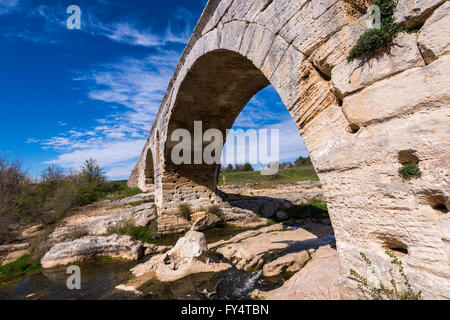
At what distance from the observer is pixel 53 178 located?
13.9 m

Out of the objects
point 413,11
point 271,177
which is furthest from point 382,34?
point 271,177

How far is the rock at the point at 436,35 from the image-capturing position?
4.50 feet

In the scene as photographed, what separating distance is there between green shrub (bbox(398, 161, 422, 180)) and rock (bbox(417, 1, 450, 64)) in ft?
2.30

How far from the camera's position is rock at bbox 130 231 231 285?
391 centimetres

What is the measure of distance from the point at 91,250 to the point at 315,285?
514 cm

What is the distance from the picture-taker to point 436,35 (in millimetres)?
1414

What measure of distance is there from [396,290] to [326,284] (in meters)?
0.76

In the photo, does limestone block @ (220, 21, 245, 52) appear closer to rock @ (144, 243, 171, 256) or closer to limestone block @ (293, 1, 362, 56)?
limestone block @ (293, 1, 362, 56)

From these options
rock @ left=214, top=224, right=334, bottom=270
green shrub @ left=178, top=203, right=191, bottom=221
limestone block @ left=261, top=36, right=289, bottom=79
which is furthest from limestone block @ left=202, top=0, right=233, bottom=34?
green shrub @ left=178, top=203, right=191, bottom=221

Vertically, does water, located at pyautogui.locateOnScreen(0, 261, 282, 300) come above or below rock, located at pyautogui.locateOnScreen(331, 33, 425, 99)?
below

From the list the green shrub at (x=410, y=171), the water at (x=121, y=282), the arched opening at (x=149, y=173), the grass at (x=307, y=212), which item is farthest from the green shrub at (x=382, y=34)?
the arched opening at (x=149, y=173)

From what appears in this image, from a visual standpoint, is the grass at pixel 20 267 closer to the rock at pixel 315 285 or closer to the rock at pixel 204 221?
the rock at pixel 204 221

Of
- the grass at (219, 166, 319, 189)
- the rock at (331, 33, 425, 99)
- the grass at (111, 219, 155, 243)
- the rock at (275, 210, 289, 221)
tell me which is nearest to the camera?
the rock at (331, 33, 425, 99)

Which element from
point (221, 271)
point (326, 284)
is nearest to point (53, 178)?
point (221, 271)
